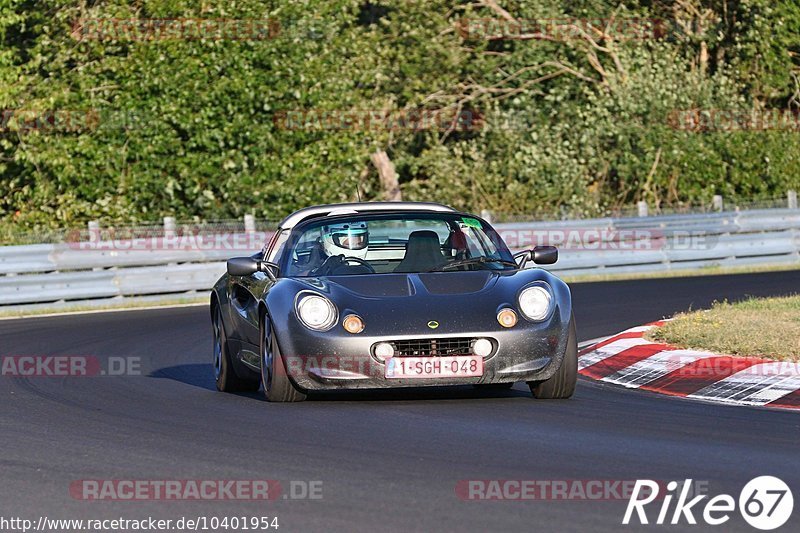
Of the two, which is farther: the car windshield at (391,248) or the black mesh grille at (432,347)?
the car windshield at (391,248)

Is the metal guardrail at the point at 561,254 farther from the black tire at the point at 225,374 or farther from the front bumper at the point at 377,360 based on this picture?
the front bumper at the point at 377,360

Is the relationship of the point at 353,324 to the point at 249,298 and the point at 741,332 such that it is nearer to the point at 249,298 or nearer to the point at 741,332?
the point at 249,298

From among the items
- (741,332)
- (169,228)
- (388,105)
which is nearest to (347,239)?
(741,332)

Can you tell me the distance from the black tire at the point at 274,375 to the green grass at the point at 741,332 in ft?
10.8

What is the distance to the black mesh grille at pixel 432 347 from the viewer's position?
30.1ft

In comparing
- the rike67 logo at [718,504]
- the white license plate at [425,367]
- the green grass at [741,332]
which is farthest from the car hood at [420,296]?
the rike67 logo at [718,504]

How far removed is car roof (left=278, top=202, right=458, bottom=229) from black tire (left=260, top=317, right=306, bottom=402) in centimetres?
146

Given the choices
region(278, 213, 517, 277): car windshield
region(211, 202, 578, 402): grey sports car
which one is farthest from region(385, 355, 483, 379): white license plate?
region(278, 213, 517, 277): car windshield

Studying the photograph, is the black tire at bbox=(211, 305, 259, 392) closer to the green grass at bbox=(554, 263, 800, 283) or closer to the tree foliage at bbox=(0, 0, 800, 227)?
the green grass at bbox=(554, 263, 800, 283)

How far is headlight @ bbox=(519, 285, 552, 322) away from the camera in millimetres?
9406

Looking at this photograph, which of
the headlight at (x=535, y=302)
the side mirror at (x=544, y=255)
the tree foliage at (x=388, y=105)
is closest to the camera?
the headlight at (x=535, y=302)

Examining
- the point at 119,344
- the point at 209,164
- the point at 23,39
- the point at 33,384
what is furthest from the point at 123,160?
the point at 33,384

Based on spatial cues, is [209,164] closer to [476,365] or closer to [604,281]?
[604,281]

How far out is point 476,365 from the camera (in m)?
9.17
